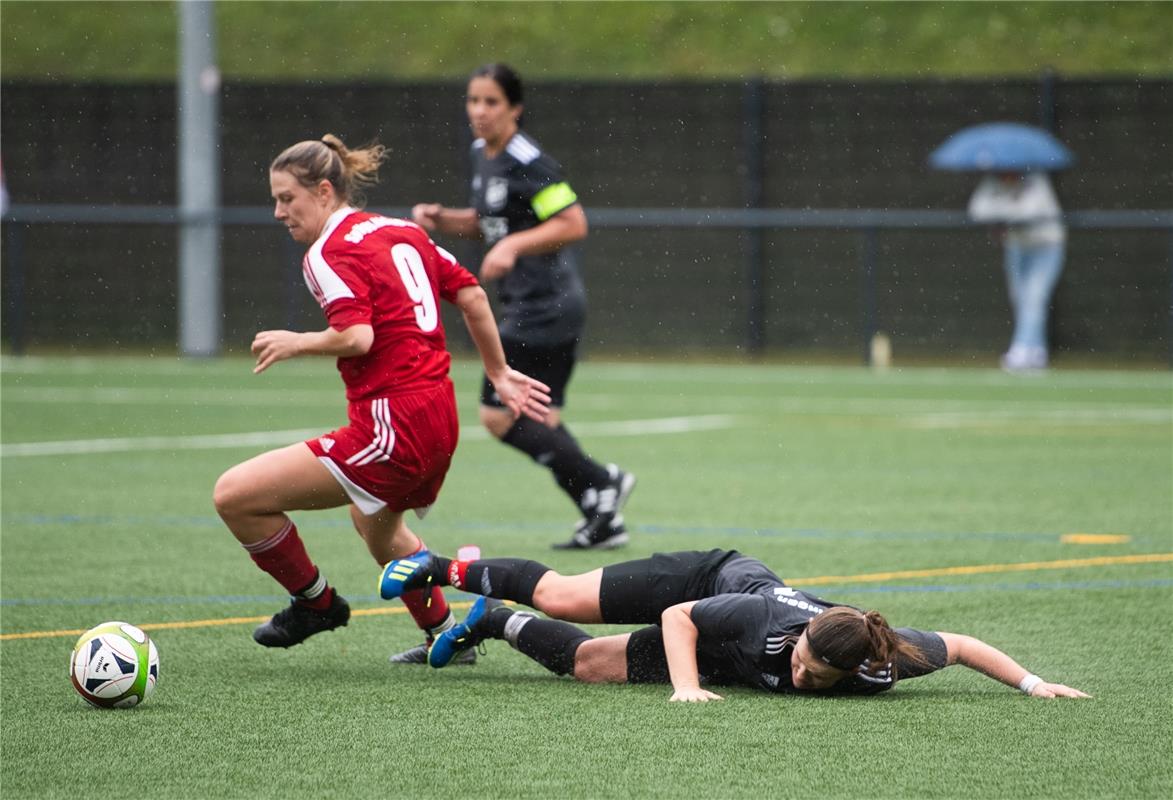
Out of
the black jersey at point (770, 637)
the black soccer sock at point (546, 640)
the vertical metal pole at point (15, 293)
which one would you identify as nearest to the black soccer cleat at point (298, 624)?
the black soccer sock at point (546, 640)

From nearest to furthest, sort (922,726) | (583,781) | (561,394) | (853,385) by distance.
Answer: (583,781) < (922,726) < (561,394) < (853,385)

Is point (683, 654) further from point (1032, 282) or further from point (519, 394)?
point (1032, 282)

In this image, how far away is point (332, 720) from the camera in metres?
5.06

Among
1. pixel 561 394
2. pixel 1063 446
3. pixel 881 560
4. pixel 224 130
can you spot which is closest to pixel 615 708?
pixel 881 560

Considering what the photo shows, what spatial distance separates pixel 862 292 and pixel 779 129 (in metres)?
2.32

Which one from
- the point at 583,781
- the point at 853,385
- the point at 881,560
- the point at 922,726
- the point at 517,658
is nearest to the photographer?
the point at 583,781

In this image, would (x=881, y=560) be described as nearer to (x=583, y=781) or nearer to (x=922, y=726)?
(x=922, y=726)

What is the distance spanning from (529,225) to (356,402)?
3051mm

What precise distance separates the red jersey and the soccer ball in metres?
1.02

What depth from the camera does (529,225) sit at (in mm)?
8617

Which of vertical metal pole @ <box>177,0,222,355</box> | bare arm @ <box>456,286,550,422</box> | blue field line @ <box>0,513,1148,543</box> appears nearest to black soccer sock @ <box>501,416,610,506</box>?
blue field line @ <box>0,513,1148,543</box>

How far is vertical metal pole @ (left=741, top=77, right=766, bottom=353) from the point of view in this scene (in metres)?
21.6

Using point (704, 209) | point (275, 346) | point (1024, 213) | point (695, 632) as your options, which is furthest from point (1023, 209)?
point (275, 346)

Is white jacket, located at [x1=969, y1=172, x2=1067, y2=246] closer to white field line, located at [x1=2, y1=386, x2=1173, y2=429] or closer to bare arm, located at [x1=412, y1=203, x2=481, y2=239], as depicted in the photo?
white field line, located at [x1=2, y1=386, x2=1173, y2=429]
